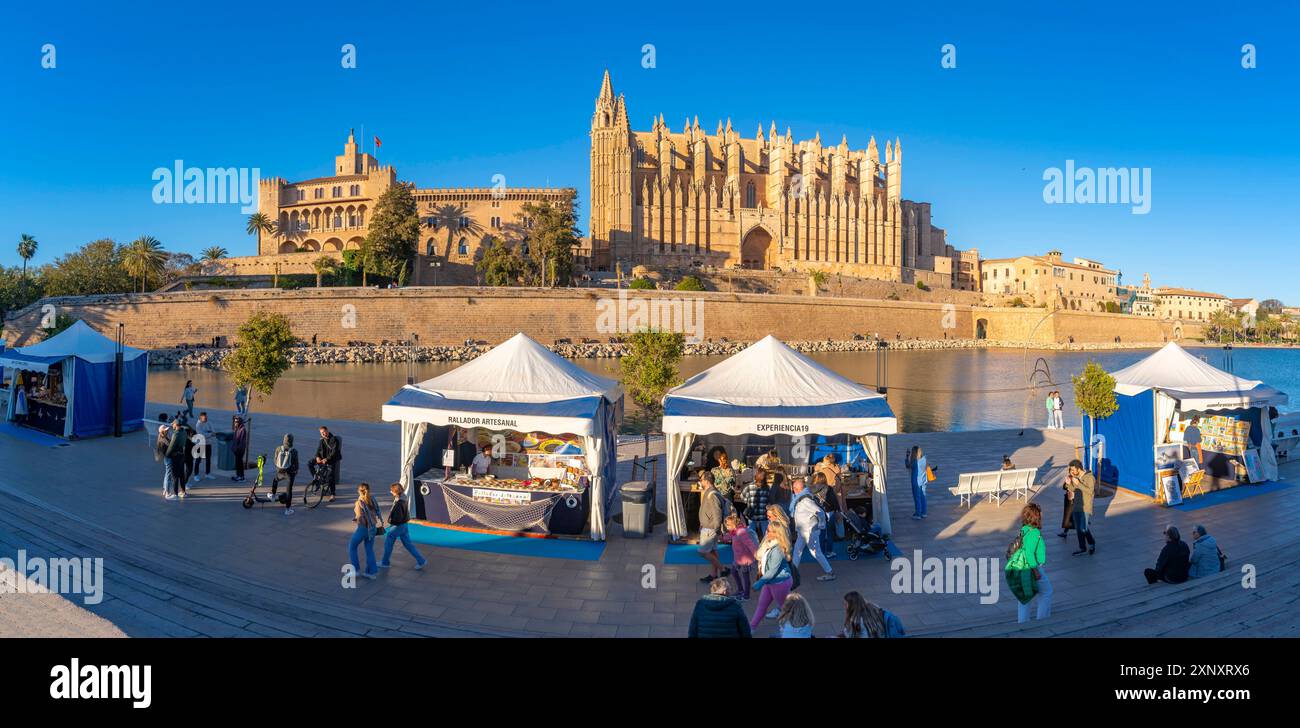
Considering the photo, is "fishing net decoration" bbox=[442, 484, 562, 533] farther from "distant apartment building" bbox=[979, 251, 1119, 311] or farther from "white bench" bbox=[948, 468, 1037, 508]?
"distant apartment building" bbox=[979, 251, 1119, 311]

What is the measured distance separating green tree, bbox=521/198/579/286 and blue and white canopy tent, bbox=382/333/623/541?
1805 inches

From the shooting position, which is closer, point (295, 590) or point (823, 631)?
point (823, 631)

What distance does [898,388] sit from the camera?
29.6 metres

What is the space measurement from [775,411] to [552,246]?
48816 mm

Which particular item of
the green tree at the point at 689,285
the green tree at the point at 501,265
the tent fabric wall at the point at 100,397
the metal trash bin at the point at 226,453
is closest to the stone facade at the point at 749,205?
the green tree at the point at 689,285

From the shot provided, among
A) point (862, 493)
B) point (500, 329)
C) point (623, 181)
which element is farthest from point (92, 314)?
point (862, 493)

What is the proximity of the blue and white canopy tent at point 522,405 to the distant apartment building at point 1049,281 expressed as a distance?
86.7 m

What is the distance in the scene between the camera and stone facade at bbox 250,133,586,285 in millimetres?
63750

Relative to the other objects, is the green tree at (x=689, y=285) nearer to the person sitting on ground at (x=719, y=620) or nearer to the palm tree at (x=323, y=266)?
the palm tree at (x=323, y=266)
